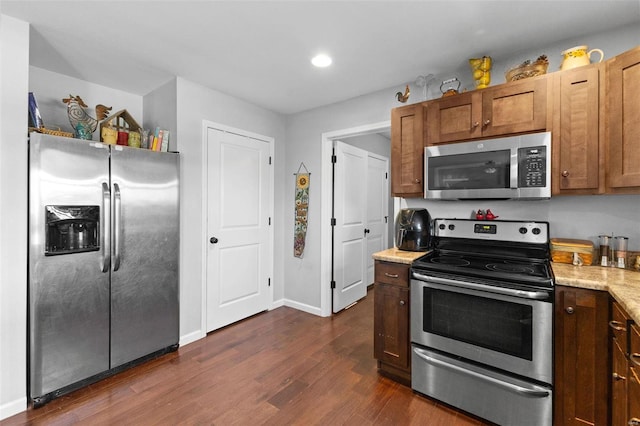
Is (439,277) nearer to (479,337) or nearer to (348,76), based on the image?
(479,337)

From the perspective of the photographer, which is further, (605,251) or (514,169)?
(514,169)

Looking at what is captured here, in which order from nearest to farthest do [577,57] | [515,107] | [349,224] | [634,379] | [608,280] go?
[634,379] < [608,280] < [577,57] < [515,107] < [349,224]

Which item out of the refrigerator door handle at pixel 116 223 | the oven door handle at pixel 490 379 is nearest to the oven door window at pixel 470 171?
the oven door handle at pixel 490 379

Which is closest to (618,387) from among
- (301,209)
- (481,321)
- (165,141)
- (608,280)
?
(608,280)

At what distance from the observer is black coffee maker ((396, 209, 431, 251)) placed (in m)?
2.44

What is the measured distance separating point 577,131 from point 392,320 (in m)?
1.73

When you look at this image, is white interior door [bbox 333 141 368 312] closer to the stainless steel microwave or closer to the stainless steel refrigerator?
the stainless steel microwave

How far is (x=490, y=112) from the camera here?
2123 mm

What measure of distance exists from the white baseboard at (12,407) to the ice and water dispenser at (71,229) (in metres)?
0.93

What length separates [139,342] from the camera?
96.6 inches

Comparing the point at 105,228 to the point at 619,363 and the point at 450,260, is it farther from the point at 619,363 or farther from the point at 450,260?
the point at 619,363

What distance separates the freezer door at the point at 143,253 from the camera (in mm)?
2311

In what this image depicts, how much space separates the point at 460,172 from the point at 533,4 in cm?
107

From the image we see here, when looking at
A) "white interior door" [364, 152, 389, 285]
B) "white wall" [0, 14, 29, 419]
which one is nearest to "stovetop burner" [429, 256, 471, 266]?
"white interior door" [364, 152, 389, 285]
